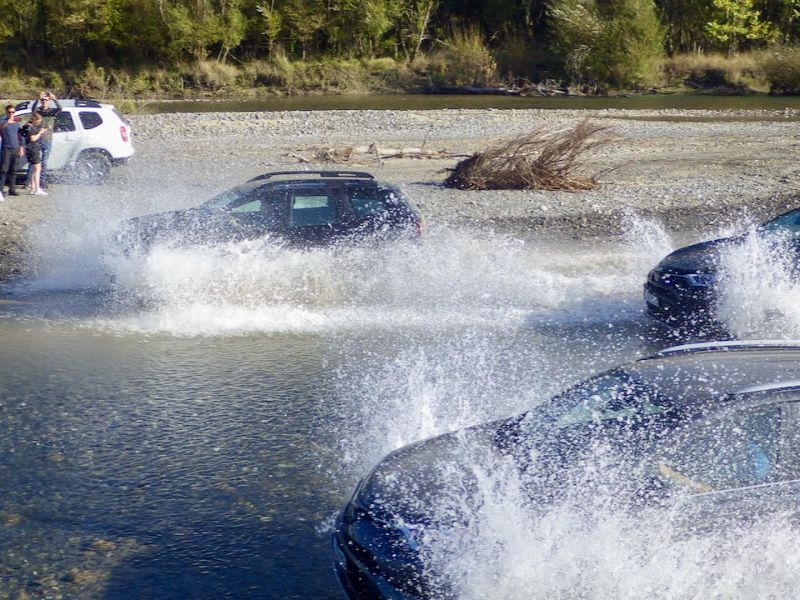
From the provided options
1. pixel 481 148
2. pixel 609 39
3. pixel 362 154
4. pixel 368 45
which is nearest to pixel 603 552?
pixel 362 154

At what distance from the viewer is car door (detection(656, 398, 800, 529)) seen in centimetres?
483

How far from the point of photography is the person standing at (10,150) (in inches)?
776

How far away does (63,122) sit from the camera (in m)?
22.0

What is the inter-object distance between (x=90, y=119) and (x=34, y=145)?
2.36 meters

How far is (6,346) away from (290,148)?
53.1ft

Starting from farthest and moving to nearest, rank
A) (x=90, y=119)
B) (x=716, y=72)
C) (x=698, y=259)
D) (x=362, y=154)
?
1. (x=716, y=72)
2. (x=362, y=154)
3. (x=90, y=119)
4. (x=698, y=259)

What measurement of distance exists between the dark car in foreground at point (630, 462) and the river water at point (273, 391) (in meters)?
→ 0.21

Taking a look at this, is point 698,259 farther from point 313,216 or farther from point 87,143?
point 87,143

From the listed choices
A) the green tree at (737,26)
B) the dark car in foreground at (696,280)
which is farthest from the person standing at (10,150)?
the green tree at (737,26)

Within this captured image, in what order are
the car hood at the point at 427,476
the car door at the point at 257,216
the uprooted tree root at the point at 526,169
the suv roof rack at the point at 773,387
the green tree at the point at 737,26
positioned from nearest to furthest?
the suv roof rack at the point at 773,387, the car hood at the point at 427,476, the car door at the point at 257,216, the uprooted tree root at the point at 526,169, the green tree at the point at 737,26

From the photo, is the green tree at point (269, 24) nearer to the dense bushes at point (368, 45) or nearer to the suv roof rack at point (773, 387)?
the dense bushes at point (368, 45)

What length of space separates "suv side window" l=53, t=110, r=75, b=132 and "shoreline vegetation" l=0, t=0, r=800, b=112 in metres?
28.5

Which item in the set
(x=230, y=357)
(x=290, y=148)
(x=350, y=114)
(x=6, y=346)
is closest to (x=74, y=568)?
(x=230, y=357)

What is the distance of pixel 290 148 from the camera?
1049 inches
